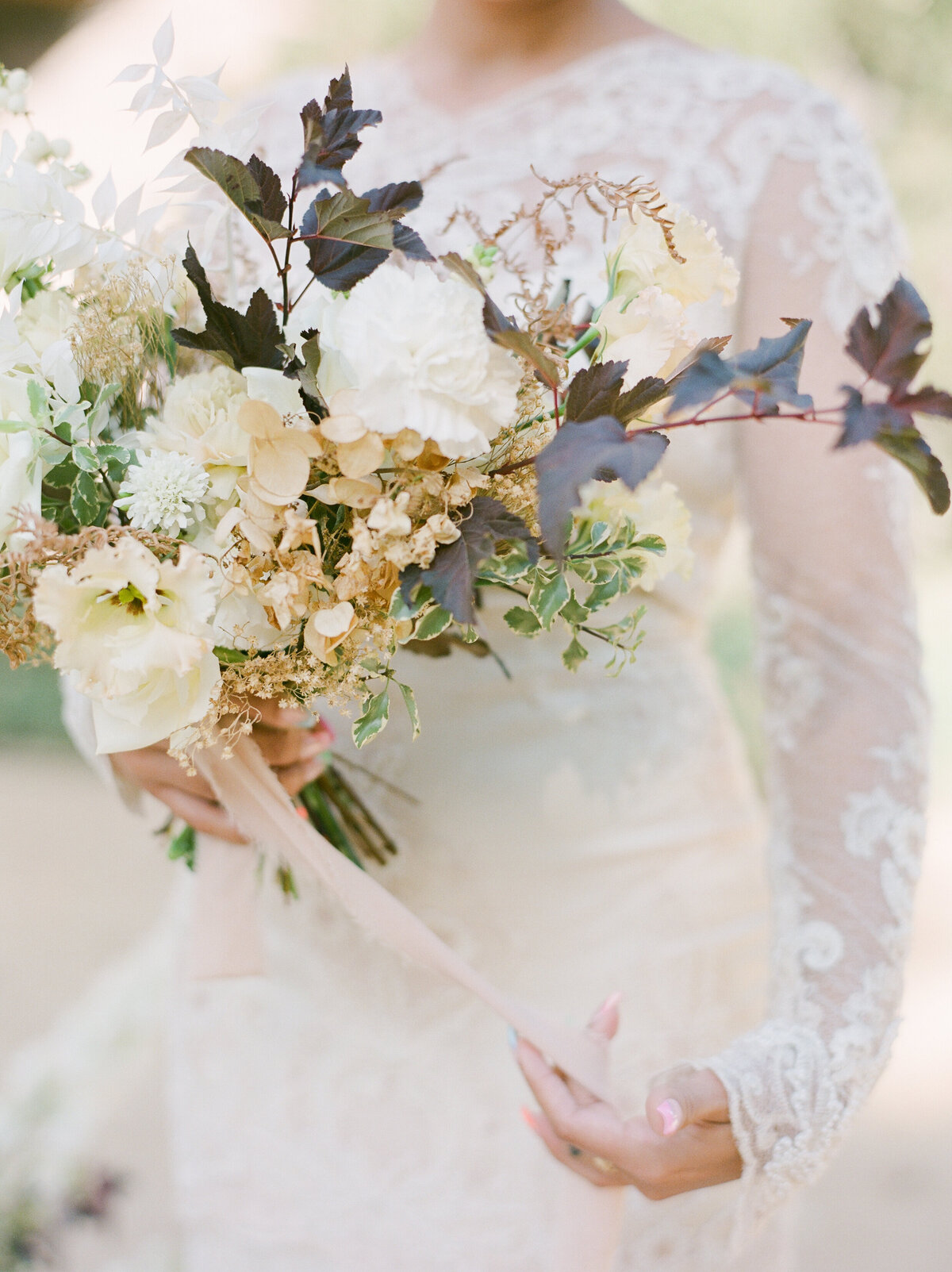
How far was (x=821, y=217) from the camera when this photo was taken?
1.28m

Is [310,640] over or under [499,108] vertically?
under

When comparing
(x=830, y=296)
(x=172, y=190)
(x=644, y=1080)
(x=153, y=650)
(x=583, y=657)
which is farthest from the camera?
(x=644, y=1080)

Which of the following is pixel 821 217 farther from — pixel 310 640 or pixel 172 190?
pixel 310 640

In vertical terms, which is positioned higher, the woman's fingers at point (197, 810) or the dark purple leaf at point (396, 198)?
the dark purple leaf at point (396, 198)

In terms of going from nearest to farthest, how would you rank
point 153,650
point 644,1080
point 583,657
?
1. point 153,650
2. point 583,657
3. point 644,1080

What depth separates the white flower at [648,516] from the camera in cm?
81

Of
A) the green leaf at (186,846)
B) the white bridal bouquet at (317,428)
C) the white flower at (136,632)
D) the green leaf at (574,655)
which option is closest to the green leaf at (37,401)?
the white bridal bouquet at (317,428)

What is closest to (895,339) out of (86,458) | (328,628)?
(328,628)

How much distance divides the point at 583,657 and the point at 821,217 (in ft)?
2.30

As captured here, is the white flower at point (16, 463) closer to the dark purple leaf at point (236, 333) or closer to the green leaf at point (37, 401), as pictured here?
the green leaf at point (37, 401)

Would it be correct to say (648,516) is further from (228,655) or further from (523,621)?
(228,655)

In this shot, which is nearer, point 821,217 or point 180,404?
point 180,404

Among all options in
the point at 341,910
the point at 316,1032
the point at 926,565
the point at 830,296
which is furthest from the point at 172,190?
the point at 926,565

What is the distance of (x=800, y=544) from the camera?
1252 millimetres
